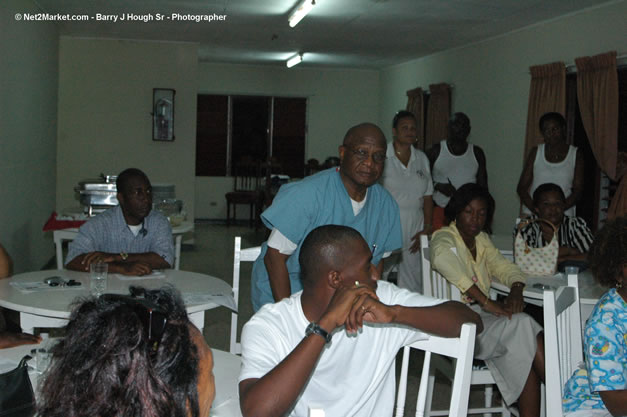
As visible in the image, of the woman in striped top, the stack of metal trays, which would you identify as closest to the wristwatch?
the woman in striped top

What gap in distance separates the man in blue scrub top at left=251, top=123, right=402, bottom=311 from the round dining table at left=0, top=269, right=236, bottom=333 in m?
0.32

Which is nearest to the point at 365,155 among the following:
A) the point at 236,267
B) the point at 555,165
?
the point at 236,267

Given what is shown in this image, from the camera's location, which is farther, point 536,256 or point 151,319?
point 536,256

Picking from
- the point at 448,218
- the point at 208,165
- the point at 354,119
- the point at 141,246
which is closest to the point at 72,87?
the point at 208,165

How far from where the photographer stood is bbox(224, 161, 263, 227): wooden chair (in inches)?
469

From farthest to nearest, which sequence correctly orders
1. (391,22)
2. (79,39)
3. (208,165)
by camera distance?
(208,165)
(79,39)
(391,22)

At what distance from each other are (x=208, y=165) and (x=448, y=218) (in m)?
9.77

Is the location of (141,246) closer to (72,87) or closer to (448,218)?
(448,218)

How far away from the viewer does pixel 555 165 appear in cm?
562

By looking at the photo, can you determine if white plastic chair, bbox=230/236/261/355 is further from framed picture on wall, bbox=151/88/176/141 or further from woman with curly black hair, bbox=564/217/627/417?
framed picture on wall, bbox=151/88/176/141

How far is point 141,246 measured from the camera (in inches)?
140

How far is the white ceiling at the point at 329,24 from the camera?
21.8 feet

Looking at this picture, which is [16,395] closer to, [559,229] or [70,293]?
[70,293]

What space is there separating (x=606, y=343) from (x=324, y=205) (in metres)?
1.09
